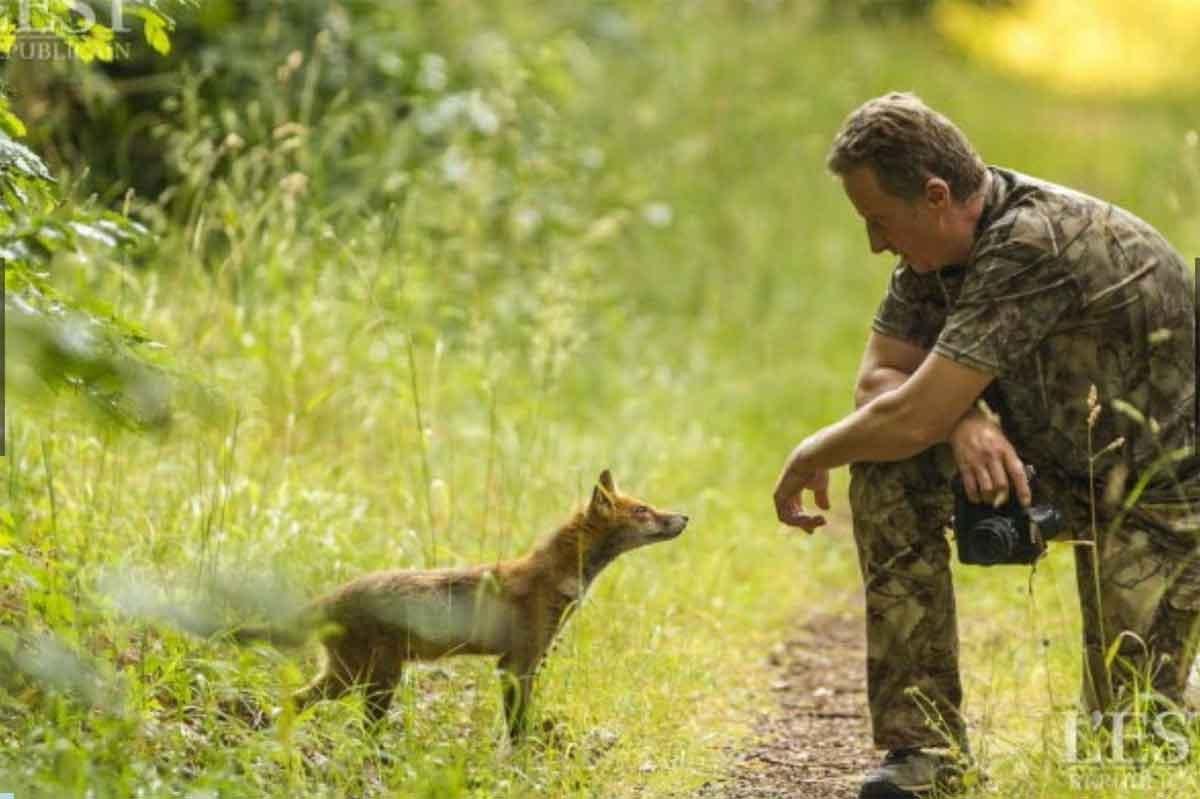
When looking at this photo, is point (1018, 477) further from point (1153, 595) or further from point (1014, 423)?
point (1153, 595)

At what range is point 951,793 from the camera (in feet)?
15.0

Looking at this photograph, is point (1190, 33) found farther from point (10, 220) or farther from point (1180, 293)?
point (10, 220)

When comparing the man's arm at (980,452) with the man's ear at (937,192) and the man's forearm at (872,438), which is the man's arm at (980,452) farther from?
the man's ear at (937,192)

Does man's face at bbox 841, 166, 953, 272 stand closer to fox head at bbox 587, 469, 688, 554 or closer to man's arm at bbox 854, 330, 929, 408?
man's arm at bbox 854, 330, 929, 408

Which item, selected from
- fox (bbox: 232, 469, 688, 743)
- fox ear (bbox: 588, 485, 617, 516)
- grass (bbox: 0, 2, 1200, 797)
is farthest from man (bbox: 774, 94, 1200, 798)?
fox (bbox: 232, 469, 688, 743)

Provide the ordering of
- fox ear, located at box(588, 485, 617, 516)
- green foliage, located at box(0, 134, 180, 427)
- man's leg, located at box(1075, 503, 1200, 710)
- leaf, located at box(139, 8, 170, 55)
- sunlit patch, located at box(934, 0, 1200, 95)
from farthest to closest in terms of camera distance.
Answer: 1. sunlit patch, located at box(934, 0, 1200, 95)
2. fox ear, located at box(588, 485, 617, 516)
3. man's leg, located at box(1075, 503, 1200, 710)
4. leaf, located at box(139, 8, 170, 55)
5. green foliage, located at box(0, 134, 180, 427)

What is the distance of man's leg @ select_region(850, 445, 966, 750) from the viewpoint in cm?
457

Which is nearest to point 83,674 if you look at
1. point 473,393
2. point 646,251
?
point 473,393

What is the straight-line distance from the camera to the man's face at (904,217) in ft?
14.7

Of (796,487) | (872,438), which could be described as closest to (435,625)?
(796,487)

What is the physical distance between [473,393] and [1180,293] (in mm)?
3769

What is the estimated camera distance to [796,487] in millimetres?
4641

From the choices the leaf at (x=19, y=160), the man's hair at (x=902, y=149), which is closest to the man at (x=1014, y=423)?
the man's hair at (x=902, y=149)

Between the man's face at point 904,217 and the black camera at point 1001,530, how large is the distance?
0.54 meters
